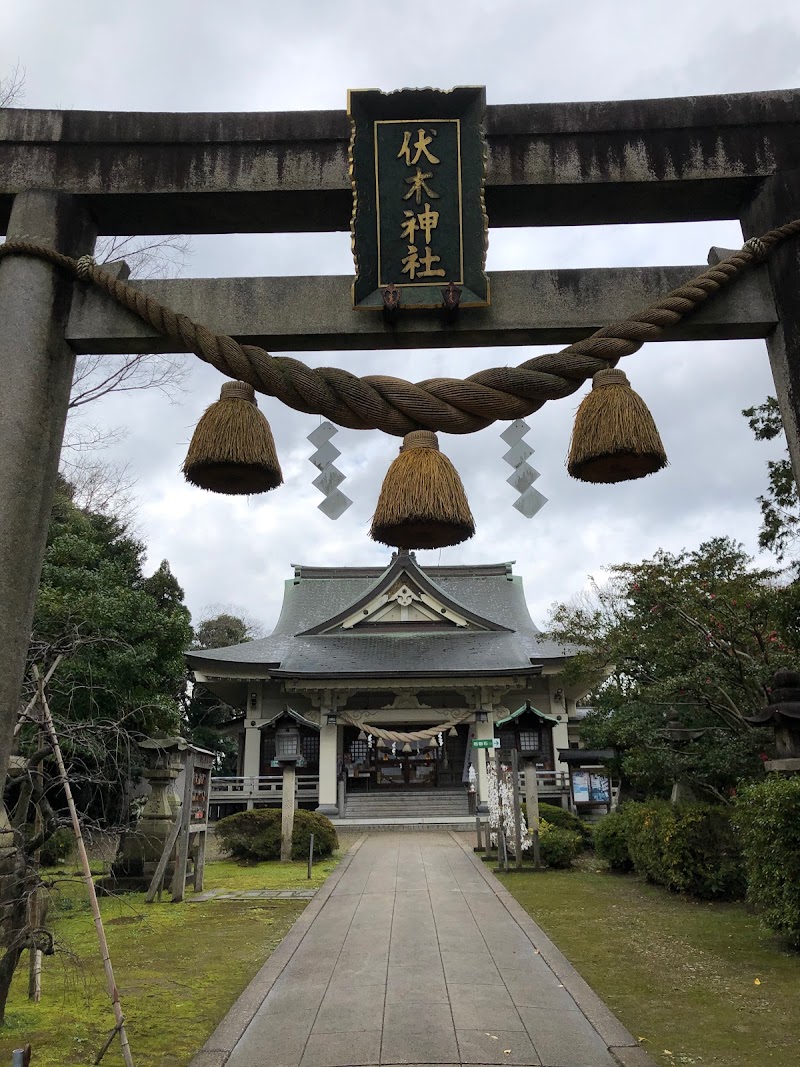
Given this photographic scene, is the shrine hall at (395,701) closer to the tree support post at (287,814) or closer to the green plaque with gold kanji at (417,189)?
the tree support post at (287,814)

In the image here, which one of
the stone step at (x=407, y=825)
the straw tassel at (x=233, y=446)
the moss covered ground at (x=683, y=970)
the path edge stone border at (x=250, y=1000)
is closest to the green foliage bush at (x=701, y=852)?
the moss covered ground at (x=683, y=970)

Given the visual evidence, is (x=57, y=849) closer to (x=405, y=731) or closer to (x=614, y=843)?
(x=614, y=843)

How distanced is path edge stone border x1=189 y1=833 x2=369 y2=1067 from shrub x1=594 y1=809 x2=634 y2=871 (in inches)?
193

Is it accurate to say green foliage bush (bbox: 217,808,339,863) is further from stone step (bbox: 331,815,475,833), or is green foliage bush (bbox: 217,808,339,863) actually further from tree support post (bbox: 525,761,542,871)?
stone step (bbox: 331,815,475,833)

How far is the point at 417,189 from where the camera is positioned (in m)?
3.34

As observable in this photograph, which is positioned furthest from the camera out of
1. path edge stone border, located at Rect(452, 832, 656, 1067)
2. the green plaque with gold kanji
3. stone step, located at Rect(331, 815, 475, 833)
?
stone step, located at Rect(331, 815, 475, 833)

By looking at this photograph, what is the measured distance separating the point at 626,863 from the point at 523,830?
5.97 feet

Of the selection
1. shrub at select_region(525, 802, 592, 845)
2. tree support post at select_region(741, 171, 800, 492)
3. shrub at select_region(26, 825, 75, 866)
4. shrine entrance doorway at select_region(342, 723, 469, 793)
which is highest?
tree support post at select_region(741, 171, 800, 492)

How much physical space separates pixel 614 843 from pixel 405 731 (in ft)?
36.9

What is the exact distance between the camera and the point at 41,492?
3004 millimetres

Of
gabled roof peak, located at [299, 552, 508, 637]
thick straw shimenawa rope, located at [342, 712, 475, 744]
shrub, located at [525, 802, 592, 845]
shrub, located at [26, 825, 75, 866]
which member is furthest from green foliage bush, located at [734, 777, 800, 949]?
gabled roof peak, located at [299, 552, 508, 637]

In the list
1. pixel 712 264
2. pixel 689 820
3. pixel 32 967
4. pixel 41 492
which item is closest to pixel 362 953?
pixel 32 967

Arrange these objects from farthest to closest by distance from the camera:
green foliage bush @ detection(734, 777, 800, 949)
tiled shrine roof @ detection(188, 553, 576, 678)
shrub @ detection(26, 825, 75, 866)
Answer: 1. tiled shrine roof @ detection(188, 553, 576, 678)
2. shrub @ detection(26, 825, 75, 866)
3. green foliage bush @ detection(734, 777, 800, 949)

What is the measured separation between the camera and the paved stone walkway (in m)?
4.25
